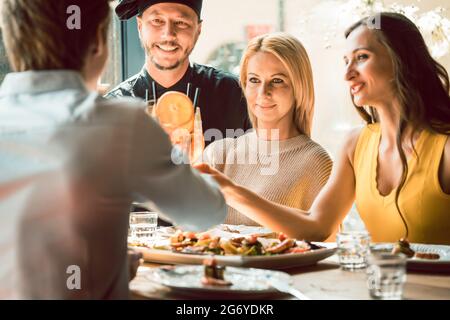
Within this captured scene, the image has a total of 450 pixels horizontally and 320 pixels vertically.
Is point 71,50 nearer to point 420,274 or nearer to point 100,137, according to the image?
point 100,137

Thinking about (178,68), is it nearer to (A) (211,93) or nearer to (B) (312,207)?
(A) (211,93)

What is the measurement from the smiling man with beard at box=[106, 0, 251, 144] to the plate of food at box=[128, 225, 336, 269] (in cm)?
213

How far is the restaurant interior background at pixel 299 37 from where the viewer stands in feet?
13.4

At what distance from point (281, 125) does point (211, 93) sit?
95 centimetres

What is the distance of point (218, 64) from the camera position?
421cm

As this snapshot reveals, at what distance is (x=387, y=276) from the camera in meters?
1.27

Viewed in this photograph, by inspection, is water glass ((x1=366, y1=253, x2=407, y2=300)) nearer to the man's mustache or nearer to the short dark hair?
the short dark hair

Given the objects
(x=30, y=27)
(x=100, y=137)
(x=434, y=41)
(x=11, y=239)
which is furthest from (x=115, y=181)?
(x=434, y=41)


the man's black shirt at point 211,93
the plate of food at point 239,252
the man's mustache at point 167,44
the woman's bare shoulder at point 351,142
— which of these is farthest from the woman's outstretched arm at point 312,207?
the man's mustache at point 167,44

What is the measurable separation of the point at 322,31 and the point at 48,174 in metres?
3.28

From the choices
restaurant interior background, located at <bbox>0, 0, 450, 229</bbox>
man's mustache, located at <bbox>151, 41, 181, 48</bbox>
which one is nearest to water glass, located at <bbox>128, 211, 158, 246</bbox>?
man's mustache, located at <bbox>151, 41, 181, 48</bbox>

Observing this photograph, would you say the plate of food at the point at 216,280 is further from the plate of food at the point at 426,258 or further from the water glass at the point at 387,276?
the plate of food at the point at 426,258

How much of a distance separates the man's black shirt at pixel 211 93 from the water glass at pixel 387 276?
2526 millimetres

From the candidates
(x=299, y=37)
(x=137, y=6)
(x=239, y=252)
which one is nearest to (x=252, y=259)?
(x=239, y=252)
